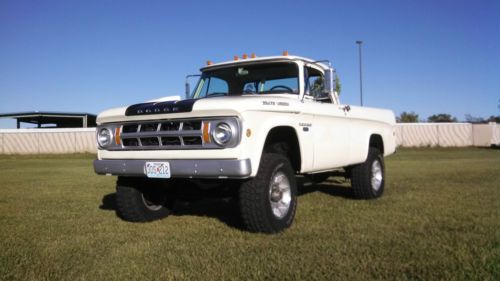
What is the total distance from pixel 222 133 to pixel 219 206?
8.74 ft

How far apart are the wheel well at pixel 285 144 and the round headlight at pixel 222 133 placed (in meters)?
0.79

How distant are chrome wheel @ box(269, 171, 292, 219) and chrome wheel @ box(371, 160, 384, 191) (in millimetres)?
2662

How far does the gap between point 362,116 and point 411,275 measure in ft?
12.6

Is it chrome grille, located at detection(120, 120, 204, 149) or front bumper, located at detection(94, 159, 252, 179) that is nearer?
front bumper, located at detection(94, 159, 252, 179)

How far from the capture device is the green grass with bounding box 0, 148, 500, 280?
11.6 ft

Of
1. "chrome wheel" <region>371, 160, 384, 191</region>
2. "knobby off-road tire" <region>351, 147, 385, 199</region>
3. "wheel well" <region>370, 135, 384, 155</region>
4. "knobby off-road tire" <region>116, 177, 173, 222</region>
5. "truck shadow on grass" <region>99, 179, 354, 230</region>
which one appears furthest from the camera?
"wheel well" <region>370, 135, 384, 155</region>

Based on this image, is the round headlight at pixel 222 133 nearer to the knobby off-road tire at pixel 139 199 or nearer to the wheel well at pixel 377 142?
the knobby off-road tire at pixel 139 199

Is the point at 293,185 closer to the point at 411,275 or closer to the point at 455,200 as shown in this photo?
the point at 411,275

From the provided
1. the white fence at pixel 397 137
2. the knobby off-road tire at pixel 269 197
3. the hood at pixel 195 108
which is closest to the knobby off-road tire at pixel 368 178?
the knobby off-road tire at pixel 269 197

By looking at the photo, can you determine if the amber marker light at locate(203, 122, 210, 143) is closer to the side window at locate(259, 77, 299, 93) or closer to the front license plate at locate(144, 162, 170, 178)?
the front license plate at locate(144, 162, 170, 178)

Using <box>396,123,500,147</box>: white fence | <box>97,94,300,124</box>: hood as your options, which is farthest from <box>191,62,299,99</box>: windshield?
<box>396,123,500,147</box>: white fence

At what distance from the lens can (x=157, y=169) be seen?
4.76 m

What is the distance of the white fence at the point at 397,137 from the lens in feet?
102

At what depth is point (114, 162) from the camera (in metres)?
5.09
